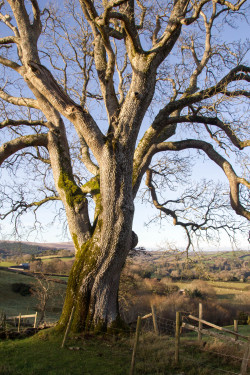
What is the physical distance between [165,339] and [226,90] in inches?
262

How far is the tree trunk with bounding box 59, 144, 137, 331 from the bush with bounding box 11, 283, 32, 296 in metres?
28.4

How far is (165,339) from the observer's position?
7.45 meters

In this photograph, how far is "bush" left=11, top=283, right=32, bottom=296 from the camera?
1305 inches

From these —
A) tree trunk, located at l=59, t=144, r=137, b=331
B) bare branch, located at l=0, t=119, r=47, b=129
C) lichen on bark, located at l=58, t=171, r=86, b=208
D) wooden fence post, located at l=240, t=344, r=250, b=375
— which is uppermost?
bare branch, located at l=0, t=119, r=47, b=129

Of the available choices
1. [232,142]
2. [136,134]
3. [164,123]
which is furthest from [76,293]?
[232,142]

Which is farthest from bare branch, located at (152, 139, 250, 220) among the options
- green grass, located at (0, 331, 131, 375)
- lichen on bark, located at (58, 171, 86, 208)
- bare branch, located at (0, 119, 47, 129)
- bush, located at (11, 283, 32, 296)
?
bush, located at (11, 283, 32, 296)

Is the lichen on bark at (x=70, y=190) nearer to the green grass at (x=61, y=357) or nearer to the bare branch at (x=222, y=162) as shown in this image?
the bare branch at (x=222, y=162)

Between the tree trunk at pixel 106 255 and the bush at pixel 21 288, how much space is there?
28.4 meters

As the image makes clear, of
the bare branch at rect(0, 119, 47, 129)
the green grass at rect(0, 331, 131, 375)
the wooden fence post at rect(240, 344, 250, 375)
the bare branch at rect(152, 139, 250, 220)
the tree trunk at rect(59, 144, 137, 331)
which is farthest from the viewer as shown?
the bare branch at rect(0, 119, 47, 129)

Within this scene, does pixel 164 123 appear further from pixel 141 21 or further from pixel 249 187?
pixel 141 21

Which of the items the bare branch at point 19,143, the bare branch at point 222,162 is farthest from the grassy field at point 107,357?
the bare branch at point 19,143

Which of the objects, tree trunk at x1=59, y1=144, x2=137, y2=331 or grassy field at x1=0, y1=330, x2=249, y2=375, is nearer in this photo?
grassy field at x1=0, y1=330, x2=249, y2=375

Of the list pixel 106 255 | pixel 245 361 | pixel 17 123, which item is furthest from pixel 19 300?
pixel 245 361

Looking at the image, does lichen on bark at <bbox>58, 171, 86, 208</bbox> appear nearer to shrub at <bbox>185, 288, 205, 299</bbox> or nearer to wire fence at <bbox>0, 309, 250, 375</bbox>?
wire fence at <bbox>0, 309, 250, 375</bbox>
